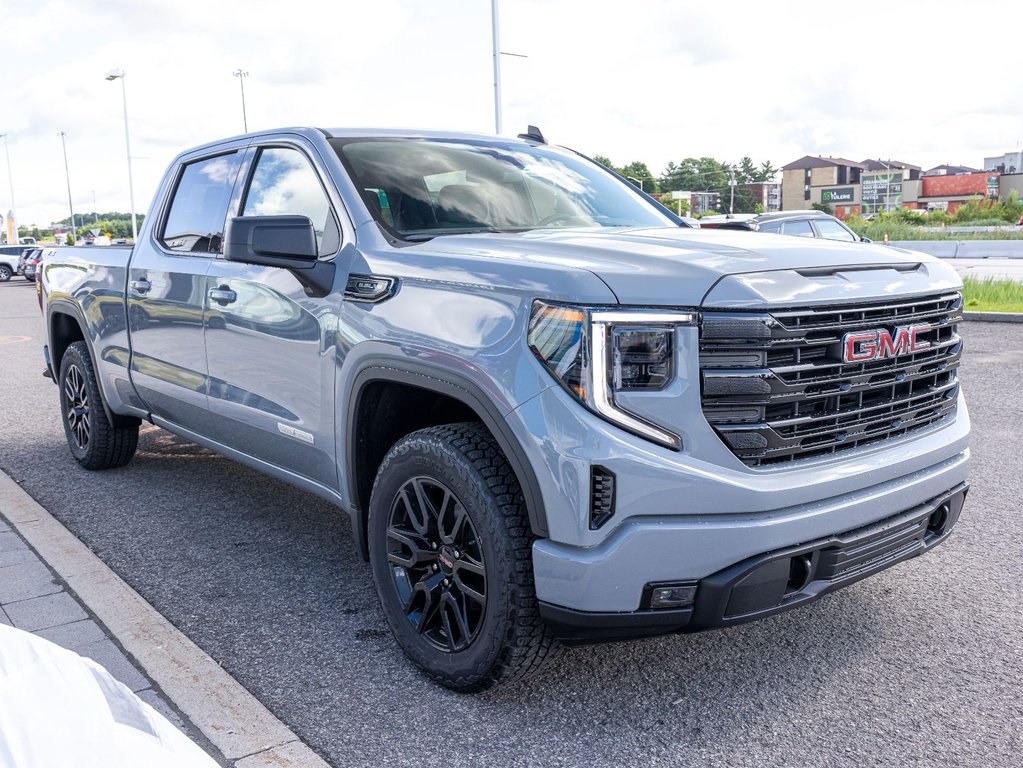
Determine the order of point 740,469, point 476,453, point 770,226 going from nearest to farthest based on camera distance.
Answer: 1. point 740,469
2. point 476,453
3. point 770,226

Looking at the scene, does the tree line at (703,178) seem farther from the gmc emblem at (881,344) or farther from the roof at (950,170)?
the gmc emblem at (881,344)

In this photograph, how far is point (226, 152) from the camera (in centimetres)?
463

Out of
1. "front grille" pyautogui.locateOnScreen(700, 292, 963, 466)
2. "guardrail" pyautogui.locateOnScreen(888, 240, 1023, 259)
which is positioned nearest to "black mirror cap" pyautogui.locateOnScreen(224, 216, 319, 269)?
"front grille" pyautogui.locateOnScreen(700, 292, 963, 466)

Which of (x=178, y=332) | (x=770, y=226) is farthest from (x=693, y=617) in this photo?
(x=770, y=226)

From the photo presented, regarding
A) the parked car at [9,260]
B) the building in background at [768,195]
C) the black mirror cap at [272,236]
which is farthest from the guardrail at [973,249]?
the building in background at [768,195]

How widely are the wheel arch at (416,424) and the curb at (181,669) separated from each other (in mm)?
696

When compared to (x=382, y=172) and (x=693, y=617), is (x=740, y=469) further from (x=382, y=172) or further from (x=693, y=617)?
(x=382, y=172)

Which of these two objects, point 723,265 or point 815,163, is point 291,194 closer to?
point 723,265

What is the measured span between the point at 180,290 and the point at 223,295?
0.53m

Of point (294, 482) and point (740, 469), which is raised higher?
point (740, 469)

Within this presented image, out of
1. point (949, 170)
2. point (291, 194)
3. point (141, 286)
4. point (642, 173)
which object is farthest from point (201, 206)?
point (949, 170)

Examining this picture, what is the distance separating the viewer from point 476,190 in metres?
3.96

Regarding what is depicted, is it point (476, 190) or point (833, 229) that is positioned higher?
point (476, 190)

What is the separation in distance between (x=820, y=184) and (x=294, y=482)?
13723 cm
